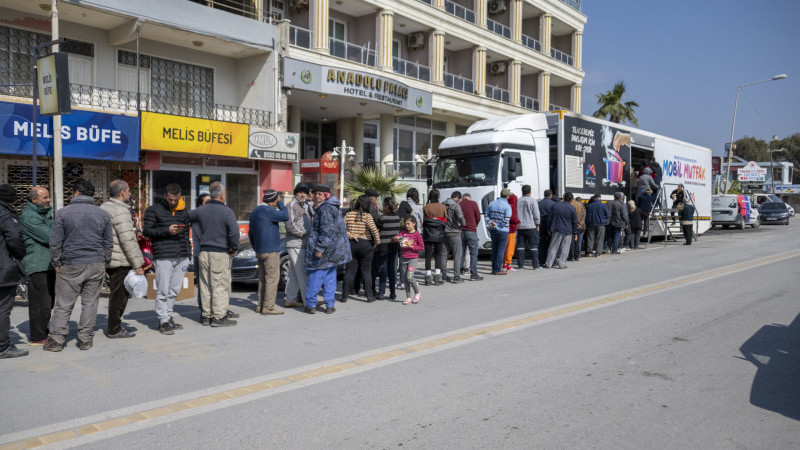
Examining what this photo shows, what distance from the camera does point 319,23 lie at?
74.6ft

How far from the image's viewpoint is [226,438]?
13.4 feet

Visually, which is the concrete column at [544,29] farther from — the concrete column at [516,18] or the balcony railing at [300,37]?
the balcony railing at [300,37]

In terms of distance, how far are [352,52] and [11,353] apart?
851 inches

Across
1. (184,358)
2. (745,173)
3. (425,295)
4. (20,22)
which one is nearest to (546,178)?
(425,295)

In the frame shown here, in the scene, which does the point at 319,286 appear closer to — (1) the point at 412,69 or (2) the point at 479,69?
(1) the point at 412,69

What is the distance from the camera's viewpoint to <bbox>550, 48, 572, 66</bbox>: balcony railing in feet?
122

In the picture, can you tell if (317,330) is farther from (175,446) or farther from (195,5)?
(195,5)

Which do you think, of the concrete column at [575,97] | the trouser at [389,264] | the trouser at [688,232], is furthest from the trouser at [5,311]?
the concrete column at [575,97]

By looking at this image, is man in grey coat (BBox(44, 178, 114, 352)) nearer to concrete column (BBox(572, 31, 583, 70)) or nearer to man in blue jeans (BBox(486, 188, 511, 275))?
man in blue jeans (BBox(486, 188, 511, 275))

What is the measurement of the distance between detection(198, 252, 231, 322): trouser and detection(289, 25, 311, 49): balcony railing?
54.2 ft

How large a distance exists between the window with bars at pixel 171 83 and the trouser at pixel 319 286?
38.6ft

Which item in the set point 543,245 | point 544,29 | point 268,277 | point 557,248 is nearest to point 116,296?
point 268,277

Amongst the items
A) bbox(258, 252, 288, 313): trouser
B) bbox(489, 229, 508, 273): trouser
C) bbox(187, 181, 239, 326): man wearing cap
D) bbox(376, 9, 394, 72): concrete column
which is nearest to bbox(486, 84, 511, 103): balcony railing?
bbox(376, 9, 394, 72): concrete column

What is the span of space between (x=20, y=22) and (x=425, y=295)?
13.1 meters
